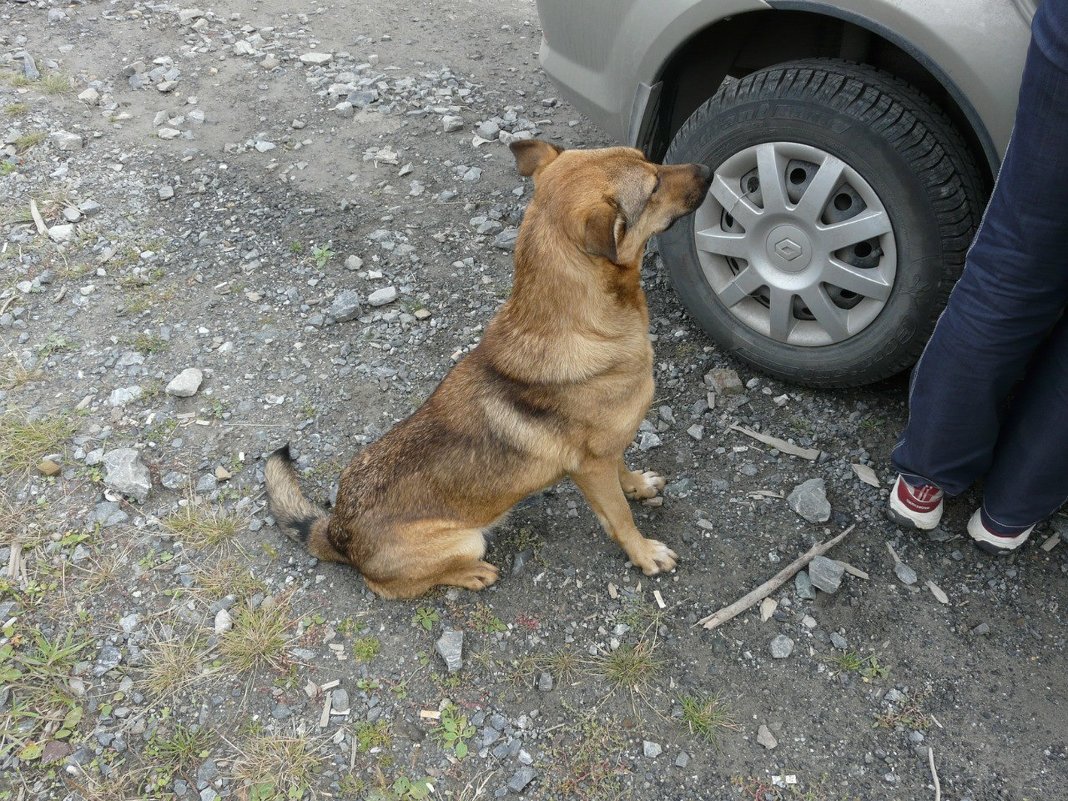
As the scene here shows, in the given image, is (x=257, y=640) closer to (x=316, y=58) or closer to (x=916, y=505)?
(x=916, y=505)

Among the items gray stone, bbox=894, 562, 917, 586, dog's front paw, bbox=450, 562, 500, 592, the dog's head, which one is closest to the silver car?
the dog's head

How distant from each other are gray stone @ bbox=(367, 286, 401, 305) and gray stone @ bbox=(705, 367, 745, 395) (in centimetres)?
193

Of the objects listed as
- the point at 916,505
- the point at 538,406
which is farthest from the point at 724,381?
the point at 538,406

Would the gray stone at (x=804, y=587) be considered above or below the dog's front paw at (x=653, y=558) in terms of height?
above

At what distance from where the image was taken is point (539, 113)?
18.3 ft

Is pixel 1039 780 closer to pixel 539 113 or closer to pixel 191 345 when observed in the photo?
pixel 191 345

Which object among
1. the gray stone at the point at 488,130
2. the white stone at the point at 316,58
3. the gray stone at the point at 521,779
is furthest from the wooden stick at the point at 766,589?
the white stone at the point at 316,58

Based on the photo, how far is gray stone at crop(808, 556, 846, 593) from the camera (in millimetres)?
2861

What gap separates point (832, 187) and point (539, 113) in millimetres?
3234

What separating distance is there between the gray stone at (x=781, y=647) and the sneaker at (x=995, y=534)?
2.80 ft

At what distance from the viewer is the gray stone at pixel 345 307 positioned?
428 centimetres

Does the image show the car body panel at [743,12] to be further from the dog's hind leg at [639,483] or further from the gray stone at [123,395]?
the gray stone at [123,395]

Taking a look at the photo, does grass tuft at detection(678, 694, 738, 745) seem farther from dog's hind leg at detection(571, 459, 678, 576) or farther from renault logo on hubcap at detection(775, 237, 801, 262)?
renault logo on hubcap at detection(775, 237, 801, 262)

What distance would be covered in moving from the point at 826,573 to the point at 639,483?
33.7 inches
